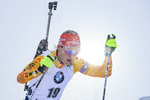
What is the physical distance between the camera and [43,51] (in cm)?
173

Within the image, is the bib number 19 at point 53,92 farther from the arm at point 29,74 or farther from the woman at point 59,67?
the arm at point 29,74

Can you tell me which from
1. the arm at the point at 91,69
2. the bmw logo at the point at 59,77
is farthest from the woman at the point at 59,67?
the arm at the point at 91,69

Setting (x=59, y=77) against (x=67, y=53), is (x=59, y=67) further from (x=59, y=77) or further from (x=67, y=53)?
(x=67, y=53)

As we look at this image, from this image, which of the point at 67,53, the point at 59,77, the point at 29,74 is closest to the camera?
the point at 29,74

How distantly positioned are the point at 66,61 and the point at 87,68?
0.39 m

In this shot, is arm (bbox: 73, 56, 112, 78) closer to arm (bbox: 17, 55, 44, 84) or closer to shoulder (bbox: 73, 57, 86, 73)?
shoulder (bbox: 73, 57, 86, 73)

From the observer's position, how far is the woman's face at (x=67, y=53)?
1.51 metres

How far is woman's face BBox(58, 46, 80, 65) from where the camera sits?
1506mm

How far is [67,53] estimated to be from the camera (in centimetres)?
150

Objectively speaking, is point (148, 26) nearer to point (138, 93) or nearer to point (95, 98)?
point (138, 93)

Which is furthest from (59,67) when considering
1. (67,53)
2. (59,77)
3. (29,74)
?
(29,74)

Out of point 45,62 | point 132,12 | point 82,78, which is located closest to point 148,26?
point 132,12

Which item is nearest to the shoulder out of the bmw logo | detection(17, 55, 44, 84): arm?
the bmw logo

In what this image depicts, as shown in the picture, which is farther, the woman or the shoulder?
the shoulder
